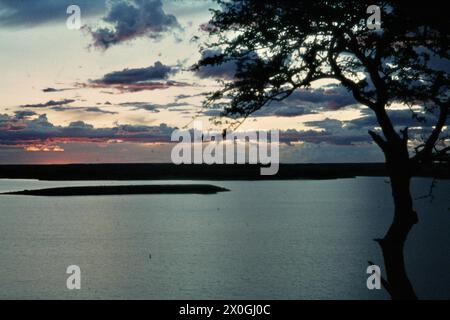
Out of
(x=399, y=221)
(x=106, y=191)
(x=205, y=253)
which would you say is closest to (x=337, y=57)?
(x=399, y=221)

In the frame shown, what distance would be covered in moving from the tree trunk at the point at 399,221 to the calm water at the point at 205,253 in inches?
991

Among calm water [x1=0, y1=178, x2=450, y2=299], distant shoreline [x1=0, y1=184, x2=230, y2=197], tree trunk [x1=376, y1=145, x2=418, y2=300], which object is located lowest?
calm water [x1=0, y1=178, x2=450, y2=299]

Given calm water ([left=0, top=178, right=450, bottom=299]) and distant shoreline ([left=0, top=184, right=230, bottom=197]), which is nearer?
calm water ([left=0, top=178, right=450, bottom=299])

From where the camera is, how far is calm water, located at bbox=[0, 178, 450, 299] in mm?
42062

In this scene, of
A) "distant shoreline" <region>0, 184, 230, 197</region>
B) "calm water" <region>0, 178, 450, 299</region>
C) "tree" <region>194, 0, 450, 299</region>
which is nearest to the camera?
"tree" <region>194, 0, 450, 299</region>

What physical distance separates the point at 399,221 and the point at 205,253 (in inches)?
1782

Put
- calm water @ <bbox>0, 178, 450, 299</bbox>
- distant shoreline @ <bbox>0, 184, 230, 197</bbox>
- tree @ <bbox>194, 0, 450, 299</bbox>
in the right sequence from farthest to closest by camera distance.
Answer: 1. distant shoreline @ <bbox>0, 184, 230, 197</bbox>
2. calm water @ <bbox>0, 178, 450, 299</bbox>
3. tree @ <bbox>194, 0, 450, 299</bbox>

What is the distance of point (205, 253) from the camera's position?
58.9m

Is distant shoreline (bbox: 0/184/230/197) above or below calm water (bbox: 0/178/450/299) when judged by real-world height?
above

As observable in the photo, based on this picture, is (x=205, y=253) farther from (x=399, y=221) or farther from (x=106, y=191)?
(x=106, y=191)

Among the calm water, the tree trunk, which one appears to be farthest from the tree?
the calm water

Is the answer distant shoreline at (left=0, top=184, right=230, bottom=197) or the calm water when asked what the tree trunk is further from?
distant shoreline at (left=0, top=184, right=230, bottom=197)

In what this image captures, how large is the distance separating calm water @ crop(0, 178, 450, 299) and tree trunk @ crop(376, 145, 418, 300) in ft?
82.6

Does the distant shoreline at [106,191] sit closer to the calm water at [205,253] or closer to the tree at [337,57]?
the calm water at [205,253]
